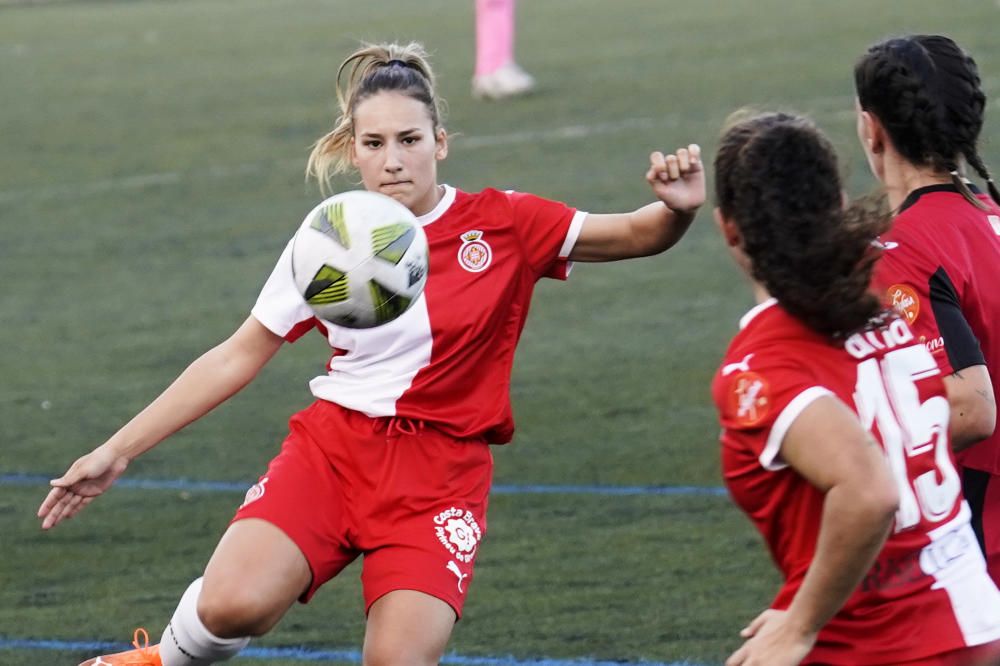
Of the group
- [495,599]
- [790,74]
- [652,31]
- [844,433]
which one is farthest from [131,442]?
[652,31]

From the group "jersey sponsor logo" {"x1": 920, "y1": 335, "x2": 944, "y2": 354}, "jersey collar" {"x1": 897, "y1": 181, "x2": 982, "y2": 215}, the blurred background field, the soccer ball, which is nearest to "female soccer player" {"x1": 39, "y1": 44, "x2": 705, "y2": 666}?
the soccer ball

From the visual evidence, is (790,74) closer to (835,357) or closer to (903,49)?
(903,49)

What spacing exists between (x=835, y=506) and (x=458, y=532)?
164 cm

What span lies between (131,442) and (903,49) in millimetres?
2139

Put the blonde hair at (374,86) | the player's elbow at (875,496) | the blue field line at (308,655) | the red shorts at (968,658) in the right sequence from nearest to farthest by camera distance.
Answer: the player's elbow at (875,496), the red shorts at (968,658), the blonde hair at (374,86), the blue field line at (308,655)

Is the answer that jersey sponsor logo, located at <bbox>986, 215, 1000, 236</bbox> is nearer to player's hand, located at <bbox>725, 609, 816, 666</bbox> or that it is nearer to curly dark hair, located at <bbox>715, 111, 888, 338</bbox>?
curly dark hair, located at <bbox>715, 111, 888, 338</bbox>

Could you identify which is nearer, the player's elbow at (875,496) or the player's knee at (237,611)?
the player's elbow at (875,496)

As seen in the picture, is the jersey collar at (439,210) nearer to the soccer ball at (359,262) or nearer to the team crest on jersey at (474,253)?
the team crest on jersey at (474,253)

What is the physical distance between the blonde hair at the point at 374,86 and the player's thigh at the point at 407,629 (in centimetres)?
130

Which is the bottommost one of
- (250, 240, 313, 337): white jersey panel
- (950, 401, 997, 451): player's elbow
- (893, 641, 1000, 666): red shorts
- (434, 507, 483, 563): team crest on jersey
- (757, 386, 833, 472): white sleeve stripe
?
(434, 507, 483, 563): team crest on jersey

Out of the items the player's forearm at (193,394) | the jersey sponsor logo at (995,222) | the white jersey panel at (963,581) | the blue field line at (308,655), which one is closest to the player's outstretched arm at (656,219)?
the jersey sponsor logo at (995,222)

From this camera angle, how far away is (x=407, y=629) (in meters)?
4.08

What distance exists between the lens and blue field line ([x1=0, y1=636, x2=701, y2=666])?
5199mm

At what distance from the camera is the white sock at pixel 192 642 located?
426 cm
